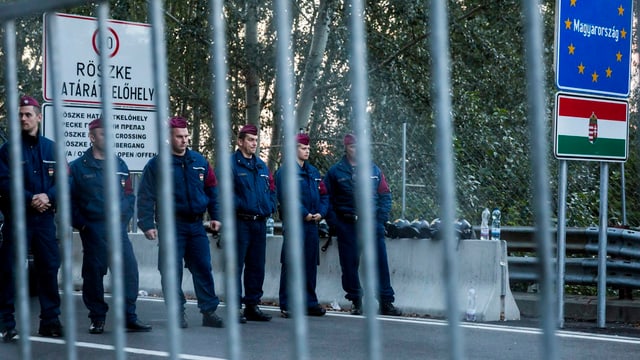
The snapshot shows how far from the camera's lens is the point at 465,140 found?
13.9 meters

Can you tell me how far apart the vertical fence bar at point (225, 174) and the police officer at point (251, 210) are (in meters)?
7.61

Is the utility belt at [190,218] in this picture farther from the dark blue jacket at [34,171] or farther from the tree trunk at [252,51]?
the tree trunk at [252,51]

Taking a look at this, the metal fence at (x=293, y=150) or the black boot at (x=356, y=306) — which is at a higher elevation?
the metal fence at (x=293, y=150)

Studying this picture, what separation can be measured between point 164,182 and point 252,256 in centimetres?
814

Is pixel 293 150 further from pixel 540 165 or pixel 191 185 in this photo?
pixel 191 185

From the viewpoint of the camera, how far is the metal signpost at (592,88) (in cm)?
976

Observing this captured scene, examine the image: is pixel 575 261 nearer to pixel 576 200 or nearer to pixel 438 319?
pixel 438 319

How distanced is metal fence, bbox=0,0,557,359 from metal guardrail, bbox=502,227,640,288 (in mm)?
7906

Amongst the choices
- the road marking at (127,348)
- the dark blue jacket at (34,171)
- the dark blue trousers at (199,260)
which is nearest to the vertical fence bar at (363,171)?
the dark blue jacket at (34,171)

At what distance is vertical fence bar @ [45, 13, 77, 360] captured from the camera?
9.72ft

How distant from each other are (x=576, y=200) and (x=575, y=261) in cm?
342

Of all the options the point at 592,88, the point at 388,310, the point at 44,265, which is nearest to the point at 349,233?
the point at 388,310

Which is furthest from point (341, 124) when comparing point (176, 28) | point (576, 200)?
point (576, 200)

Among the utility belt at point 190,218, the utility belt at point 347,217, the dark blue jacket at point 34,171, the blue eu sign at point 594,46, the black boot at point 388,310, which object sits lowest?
the black boot at point 388,310
